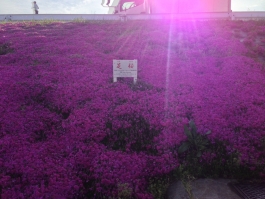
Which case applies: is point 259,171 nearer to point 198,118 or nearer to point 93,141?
point 198,118

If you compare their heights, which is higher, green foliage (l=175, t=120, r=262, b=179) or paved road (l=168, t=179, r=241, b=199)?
green foliage (l=175, t=120, r=262, b=179)

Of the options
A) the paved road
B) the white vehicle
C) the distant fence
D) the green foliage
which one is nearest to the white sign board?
the green foliage

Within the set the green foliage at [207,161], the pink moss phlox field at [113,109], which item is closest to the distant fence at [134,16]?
the pink moss phlox field at [113,109]

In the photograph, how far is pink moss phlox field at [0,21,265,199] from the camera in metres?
5.75

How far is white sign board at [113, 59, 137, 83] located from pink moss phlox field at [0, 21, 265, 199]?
0.40 m

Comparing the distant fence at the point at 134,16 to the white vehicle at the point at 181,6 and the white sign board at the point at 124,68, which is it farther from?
the white sign board at the point at 124,68

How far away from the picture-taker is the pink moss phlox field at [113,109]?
5746mm

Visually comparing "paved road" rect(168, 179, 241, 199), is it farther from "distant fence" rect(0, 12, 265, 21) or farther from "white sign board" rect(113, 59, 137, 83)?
"distant fence" rect(0, 12, 265, 21)

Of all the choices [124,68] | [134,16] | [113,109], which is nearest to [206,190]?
[113,109]

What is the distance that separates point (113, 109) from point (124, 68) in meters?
2.13

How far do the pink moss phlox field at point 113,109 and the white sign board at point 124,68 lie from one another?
402 mm

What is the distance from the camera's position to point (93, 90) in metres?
9.49

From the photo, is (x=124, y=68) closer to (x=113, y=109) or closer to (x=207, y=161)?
(x=113, y=109)

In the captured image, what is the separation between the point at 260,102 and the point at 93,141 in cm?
529
